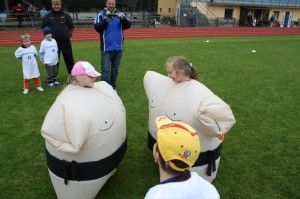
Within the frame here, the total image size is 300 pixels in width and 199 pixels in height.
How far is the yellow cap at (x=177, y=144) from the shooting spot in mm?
1924

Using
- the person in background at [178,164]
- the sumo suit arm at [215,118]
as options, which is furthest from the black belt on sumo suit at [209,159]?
the person in background at [178,164]

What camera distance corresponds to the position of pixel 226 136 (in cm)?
501

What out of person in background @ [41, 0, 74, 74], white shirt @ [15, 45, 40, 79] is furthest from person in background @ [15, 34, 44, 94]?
person in background @ [41, 0, 74, 74]

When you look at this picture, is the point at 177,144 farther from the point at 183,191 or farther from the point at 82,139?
the point at 82,139

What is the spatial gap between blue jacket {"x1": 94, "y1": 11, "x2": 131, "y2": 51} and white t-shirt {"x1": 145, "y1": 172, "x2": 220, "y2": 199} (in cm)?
489

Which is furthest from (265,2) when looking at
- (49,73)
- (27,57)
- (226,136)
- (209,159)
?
(209,159)

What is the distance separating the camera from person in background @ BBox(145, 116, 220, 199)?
186 cm

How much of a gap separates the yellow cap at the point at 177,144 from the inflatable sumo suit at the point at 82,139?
106 cm

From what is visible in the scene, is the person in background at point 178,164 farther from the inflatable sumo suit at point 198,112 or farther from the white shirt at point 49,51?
the white shirt at point 49,51

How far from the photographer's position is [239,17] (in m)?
36.8

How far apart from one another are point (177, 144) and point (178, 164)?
5.5 inches

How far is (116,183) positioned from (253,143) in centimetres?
242

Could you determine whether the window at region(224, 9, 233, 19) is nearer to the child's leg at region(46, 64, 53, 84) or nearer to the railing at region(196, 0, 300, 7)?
the railing at region(196, 0, 300, 7)

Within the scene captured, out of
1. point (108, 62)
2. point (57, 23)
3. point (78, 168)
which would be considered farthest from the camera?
point (57, 23)
